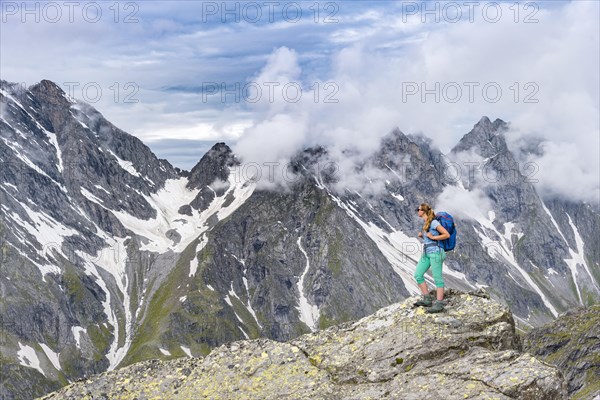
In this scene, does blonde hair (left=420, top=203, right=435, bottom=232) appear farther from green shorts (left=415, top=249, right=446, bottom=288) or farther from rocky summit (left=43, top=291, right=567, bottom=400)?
rocky summit (left=43, top=291, right=567, bottom=400)

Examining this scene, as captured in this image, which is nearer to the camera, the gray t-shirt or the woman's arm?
the woman's arm

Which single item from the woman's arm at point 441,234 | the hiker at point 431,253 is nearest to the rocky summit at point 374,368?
the hiker at point 431,253

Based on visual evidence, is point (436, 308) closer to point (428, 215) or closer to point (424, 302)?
point (424, 302)

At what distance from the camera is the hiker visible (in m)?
23.5

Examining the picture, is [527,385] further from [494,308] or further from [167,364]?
[167,364]

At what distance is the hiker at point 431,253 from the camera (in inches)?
926

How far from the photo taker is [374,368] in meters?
20.9

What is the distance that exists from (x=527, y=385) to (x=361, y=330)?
20.6 feet

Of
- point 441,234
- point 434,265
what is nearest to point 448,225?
point 441,234

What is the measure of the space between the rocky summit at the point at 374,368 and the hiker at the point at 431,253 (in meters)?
0.58

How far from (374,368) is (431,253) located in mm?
5313

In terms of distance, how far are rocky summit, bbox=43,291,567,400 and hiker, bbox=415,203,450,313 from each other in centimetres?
58

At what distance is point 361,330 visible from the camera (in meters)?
23.1

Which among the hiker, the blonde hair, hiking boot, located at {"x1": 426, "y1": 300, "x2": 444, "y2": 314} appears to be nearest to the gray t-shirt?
the hiker
